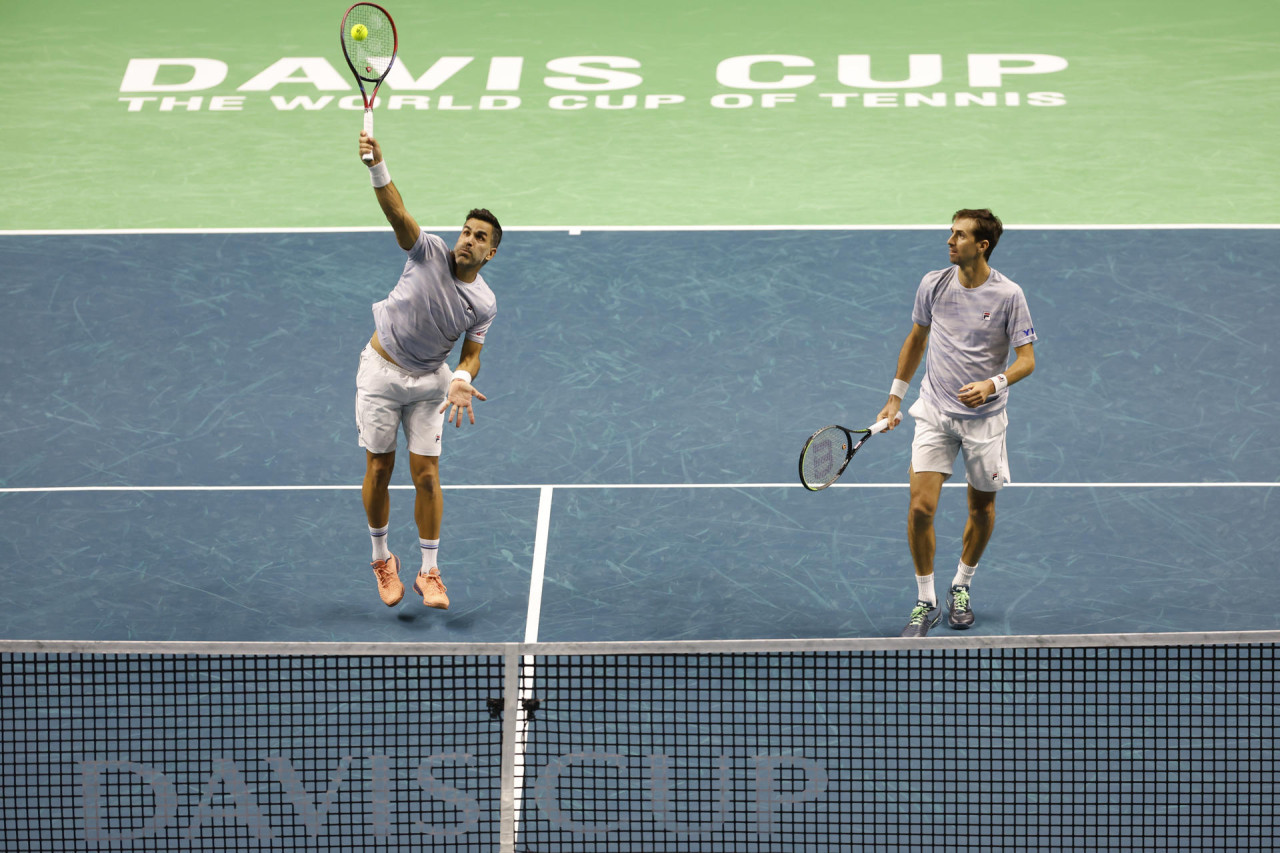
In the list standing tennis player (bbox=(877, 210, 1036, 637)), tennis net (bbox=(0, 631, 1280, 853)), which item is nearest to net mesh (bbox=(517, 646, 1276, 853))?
tennis net (bbox=(0, 631, 1280, 853))

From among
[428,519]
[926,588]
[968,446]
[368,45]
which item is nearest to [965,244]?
[968,446]

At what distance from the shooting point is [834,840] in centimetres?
604

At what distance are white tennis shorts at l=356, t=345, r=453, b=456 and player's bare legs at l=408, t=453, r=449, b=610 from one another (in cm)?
→ 7

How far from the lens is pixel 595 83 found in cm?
1627

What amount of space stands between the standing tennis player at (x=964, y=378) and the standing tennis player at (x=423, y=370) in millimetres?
2049

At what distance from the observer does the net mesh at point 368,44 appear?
8250mm

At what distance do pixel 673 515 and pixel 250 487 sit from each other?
8.04 feet

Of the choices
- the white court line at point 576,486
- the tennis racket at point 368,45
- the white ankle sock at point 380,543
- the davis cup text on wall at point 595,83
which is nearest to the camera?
the white ankle sock at point 380,543

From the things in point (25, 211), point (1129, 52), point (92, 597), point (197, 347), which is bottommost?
point (92, 597)

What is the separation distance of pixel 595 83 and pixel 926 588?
972 cm

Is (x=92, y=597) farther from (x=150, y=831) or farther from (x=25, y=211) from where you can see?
(x=25, y=211)

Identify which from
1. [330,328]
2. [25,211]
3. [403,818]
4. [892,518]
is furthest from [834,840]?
[25,211]

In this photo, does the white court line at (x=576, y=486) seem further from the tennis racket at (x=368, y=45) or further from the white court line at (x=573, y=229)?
the white court line at (x=573, y=229)

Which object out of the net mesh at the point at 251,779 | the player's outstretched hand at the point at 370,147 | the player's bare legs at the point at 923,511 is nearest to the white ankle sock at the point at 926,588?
the player's bare legs at the point at 923,511
